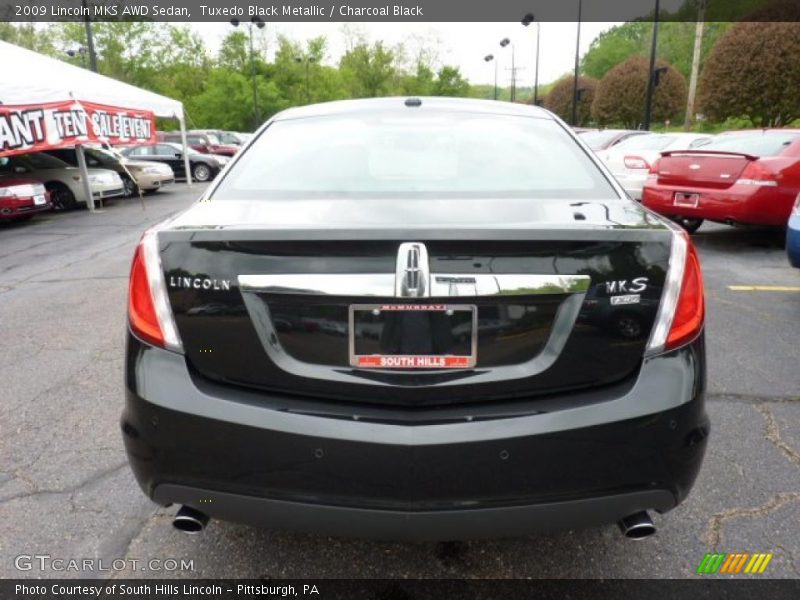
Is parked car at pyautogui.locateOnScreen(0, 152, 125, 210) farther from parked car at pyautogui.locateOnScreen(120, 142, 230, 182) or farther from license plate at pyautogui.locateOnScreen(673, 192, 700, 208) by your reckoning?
license plate at pyautogui.locateOnScreen(673, 192, 700, 208)

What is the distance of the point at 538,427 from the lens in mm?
1556

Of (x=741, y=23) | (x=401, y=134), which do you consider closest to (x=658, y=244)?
(x=401, y=134)

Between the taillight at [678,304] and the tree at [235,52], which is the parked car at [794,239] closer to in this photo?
the taillight at [678,304]

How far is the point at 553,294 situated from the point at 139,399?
46.6 inches

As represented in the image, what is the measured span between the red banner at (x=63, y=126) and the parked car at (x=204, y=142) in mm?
9238

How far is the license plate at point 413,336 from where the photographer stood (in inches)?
60.6

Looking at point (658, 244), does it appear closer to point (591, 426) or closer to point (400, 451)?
point (591, 426)

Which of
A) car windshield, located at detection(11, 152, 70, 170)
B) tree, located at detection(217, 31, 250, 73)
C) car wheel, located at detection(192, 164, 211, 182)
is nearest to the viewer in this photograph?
car windshield, located at detection(11, 152, 70, 170)

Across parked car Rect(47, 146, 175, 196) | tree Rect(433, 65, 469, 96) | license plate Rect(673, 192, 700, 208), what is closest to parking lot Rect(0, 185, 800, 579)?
license plate Rect(673, 192, 700, 208)

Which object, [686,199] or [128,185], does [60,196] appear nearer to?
[128,185]

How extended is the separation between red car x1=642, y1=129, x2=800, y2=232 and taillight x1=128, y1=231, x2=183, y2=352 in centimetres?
708

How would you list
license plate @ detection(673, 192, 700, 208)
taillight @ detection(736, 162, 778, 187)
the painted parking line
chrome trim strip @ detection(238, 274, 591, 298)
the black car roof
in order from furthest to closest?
license plate @ detection(673, 192, 700, 208)
taillight @ detection(736, 162, 778, 187)
the painted parking line
the black car roof
chrome trim strip @ detection(238, 274, 591, 298)

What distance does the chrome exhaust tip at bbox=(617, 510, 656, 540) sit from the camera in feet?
5.53

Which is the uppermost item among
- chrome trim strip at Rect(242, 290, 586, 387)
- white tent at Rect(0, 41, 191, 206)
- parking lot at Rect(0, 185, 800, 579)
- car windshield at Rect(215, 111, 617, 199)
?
white tent at Rect(0, 41, 191, 206)
